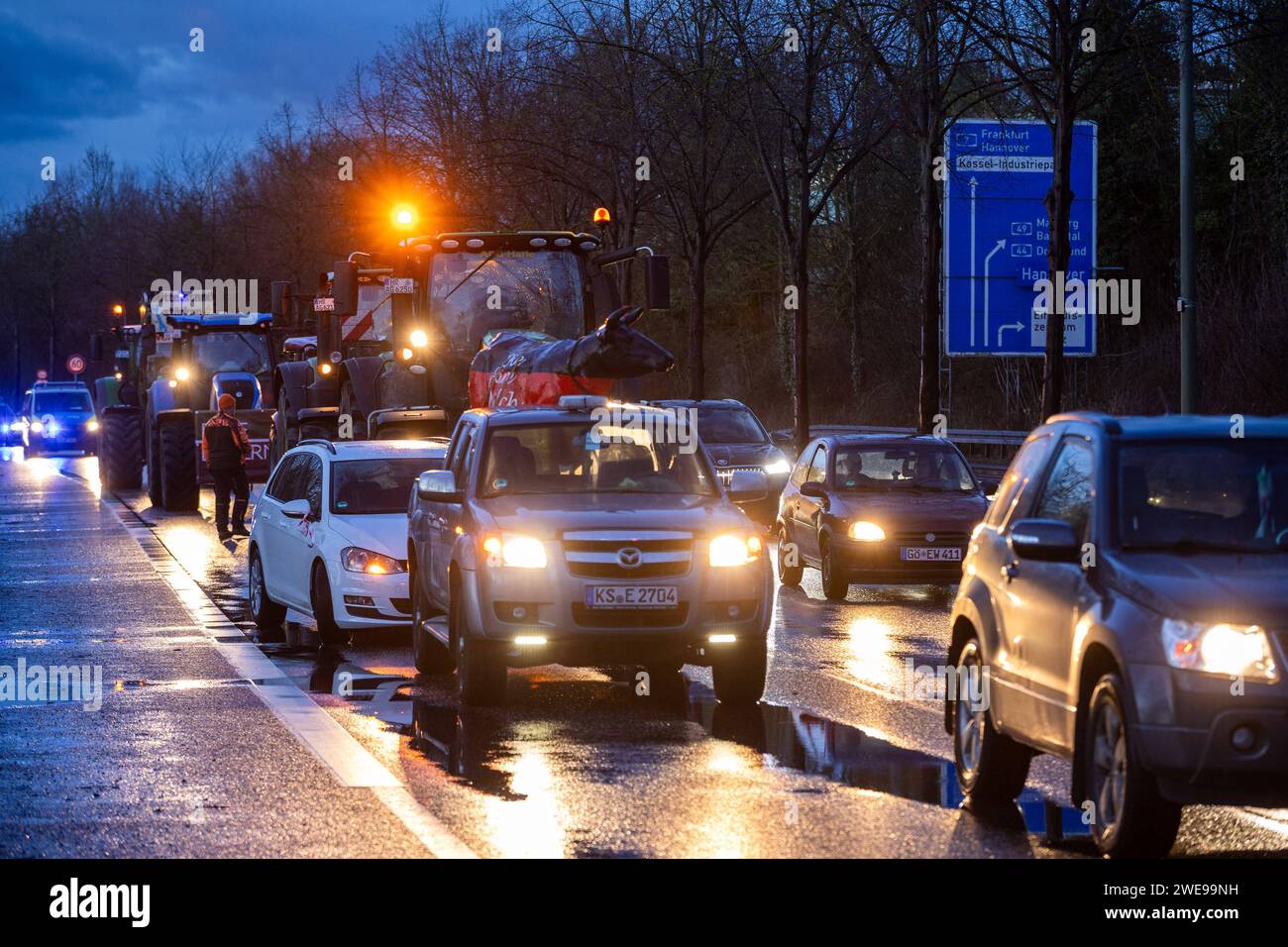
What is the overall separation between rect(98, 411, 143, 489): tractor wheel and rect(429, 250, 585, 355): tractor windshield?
66.5 feet

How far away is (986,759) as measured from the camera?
904cm

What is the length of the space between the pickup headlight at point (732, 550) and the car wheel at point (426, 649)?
237 centimetres

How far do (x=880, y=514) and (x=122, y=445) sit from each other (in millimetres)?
24715

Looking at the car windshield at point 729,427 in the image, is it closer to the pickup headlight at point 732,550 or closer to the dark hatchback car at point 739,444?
the dark hatchback car at point 739,444

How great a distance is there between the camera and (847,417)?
59.1 m

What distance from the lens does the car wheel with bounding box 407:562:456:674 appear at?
1396 centimetres

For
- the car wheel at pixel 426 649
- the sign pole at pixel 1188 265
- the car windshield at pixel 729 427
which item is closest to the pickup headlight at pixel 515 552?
the car wheel at pixel 426 649

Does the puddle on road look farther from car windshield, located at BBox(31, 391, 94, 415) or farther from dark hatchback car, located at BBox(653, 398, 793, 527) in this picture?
car windshield, located at BBox(31, 391, 94, 415)

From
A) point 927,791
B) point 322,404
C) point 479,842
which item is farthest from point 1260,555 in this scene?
point 322,404

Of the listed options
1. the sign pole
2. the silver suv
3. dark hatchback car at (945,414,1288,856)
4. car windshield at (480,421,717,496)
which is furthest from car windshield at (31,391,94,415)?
dark hatchback car at (945,414,1288,856)

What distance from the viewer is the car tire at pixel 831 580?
776 inches

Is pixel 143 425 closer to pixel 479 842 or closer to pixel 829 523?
pixel 829 523

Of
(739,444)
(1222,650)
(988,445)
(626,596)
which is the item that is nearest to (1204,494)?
(1222,650)

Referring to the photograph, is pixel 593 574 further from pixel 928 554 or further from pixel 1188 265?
pixel 1188 265
